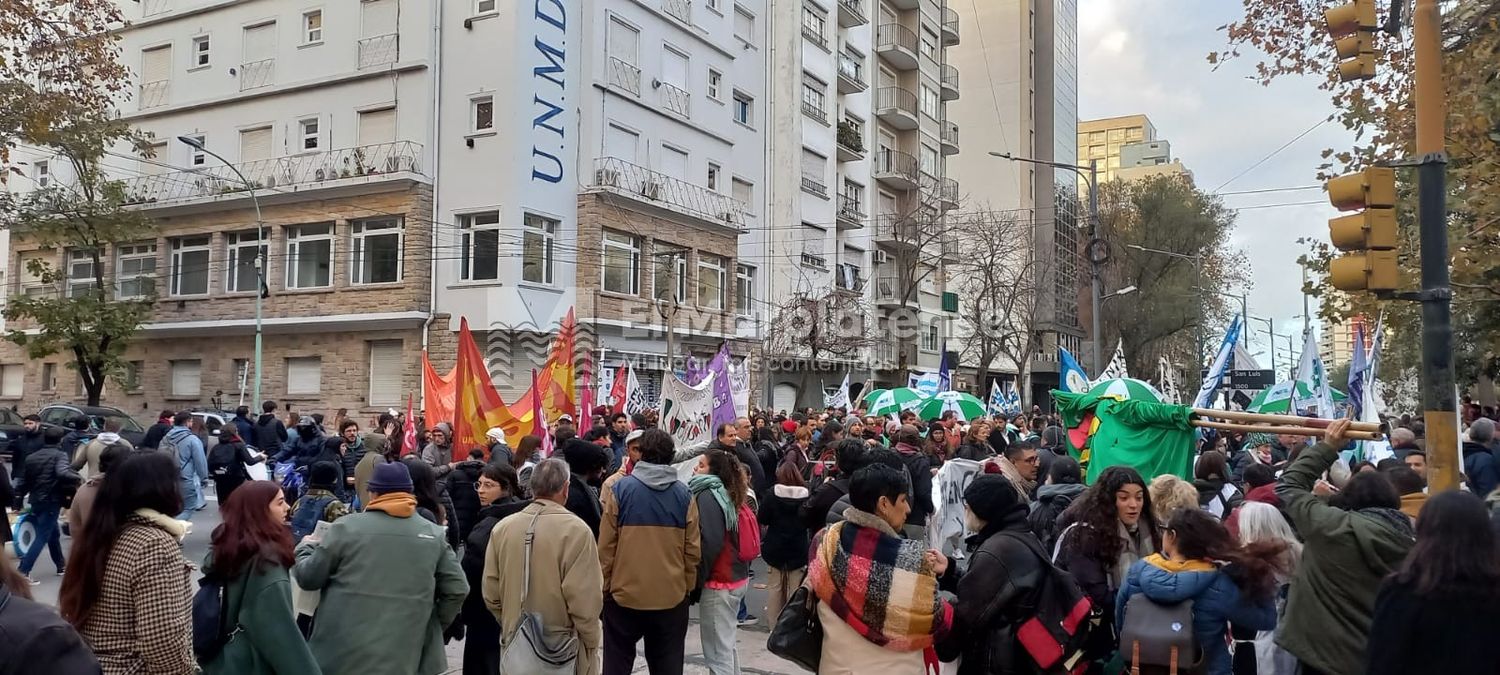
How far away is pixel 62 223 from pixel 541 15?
549 inches

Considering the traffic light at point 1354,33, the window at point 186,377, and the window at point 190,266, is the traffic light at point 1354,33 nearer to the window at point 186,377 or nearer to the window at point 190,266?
the window at point 190,266

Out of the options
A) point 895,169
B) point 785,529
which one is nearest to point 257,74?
point 895,169

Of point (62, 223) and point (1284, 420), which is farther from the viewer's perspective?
point (62, 223)

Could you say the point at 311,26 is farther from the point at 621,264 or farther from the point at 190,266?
the point at 621,264

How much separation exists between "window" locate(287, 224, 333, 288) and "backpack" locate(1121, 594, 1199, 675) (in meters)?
27.1

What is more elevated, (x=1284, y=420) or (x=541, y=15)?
(x=541, y=15)

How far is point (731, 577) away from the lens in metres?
6.83

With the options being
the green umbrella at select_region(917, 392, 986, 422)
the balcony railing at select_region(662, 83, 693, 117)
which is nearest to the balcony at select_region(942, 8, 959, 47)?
the balcony railing at select_region(662, 83, 693, 117)

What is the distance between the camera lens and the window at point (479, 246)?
26297 mm

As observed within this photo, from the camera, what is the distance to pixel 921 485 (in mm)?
8555

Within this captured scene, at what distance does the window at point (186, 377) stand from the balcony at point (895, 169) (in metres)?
25.7

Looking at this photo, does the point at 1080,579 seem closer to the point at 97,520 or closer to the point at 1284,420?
the point at 1284,420

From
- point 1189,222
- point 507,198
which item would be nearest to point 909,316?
point 1189,222

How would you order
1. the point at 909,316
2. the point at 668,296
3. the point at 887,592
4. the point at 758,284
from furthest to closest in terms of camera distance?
the point at 909,316, the point at 758,284, the point at 668,296, the point at 887,592
